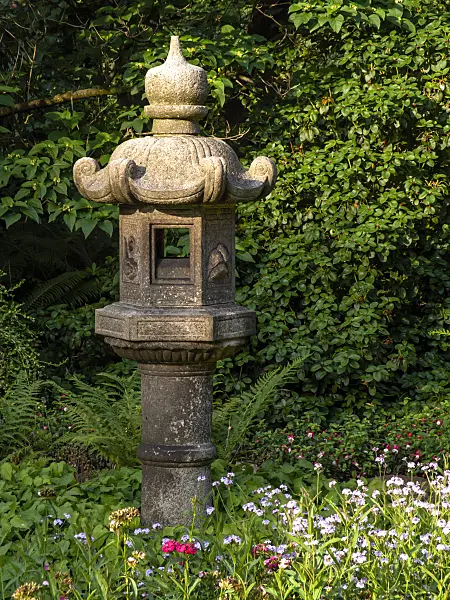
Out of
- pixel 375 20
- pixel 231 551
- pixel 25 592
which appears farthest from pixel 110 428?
pixel 375 20

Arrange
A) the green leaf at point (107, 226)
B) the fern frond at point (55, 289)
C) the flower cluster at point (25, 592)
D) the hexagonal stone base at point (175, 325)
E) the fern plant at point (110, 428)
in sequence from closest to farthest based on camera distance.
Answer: the flower cluster at point (25, 592) < the hexagonal stone base at point (175, 325) < the fern plant at point (110, 428) < the green leaf at point (107, 226) < the fern frond at point (55, 289)

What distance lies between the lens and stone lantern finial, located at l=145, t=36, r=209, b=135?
5.02 m

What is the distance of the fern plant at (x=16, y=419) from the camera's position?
6.55m

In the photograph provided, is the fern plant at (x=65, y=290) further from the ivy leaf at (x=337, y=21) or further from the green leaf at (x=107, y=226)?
the ivy leaf at (x=337, y=21)

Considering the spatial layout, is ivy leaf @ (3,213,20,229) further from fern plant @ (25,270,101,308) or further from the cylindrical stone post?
the cylindrical stone post

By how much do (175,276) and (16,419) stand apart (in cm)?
219

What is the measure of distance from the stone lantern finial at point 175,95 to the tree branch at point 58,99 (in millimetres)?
2759

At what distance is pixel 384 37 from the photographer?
25.5ft

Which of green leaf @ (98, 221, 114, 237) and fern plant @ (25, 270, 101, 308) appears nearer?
green leaf @ (98, 221, 114, 237)

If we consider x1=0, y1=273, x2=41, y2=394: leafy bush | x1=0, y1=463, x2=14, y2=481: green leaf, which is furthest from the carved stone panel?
x1=0, y1=273, x2=41, y2=394: leafy bush

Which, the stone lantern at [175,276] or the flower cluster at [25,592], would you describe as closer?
the flower cluster at [25,592]

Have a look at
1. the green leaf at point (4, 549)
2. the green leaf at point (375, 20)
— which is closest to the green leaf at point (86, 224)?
the green leaf at point (375, 20)

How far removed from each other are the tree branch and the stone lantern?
2702 mm

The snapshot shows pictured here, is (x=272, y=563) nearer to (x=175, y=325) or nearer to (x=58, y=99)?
(x=175, y=325)
